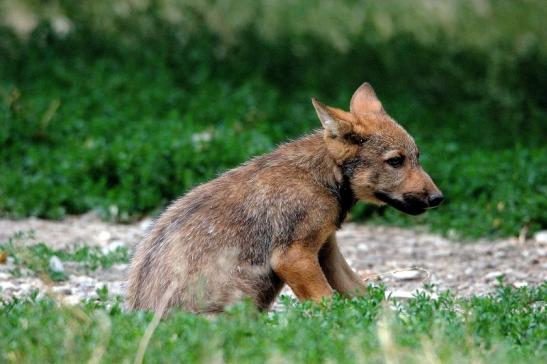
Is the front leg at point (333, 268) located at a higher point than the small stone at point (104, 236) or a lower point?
higher

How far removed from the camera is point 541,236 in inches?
396

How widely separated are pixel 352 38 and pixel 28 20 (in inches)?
176

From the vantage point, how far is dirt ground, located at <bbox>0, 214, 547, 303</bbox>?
8.27 m

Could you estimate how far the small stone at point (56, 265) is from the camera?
8406 mm

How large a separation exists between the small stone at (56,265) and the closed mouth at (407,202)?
263 cm

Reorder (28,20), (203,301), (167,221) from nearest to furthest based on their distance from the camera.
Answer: (203,301)
(167,221)
(28,20)

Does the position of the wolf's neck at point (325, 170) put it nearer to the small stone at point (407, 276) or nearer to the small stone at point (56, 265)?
the small stone at point (407, 276)

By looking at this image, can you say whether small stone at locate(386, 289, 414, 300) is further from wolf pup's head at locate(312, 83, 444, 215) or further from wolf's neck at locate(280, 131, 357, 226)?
wolf's neck at locate(280, 131, 357, 226)

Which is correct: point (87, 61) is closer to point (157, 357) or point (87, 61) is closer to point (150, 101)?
point (150, 101)

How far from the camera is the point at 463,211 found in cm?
1084

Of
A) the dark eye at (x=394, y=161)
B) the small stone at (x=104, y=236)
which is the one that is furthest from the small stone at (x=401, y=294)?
the small stone at (x=104, y=236)

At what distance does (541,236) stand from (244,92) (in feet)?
15.4

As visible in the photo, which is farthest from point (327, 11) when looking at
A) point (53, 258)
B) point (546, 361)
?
point (546, 361)

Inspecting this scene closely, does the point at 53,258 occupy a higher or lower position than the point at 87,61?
lower
